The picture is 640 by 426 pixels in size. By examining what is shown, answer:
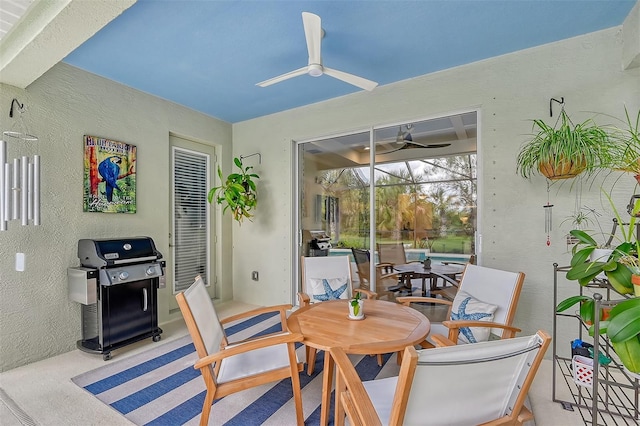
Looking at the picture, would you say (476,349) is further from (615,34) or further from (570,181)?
(615,34)

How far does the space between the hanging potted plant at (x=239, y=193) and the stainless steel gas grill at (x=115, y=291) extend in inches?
47.0

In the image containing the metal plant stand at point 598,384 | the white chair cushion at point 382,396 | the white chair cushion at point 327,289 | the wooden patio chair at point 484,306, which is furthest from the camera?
the white chair cushion at point 327,289

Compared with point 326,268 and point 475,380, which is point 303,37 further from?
point 475,380

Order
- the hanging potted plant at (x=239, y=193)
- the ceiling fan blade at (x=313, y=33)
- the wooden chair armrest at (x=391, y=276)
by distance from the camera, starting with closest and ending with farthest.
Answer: the ceiling fan blade at (x=313, y=33) → the wooden chair armrest at (x=391, y=276) → the hanging potted plant at (x=239, y=193)

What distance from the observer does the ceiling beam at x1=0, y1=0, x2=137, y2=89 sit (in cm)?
193

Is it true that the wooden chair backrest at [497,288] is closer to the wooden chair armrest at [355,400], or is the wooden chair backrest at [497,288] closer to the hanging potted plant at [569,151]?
the hanging potted plant at [569,151]

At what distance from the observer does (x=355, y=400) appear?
1.27m

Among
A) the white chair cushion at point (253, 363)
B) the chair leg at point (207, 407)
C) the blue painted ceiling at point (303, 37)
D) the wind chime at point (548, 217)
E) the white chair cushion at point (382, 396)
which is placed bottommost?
the chair leg at point (207, 407)

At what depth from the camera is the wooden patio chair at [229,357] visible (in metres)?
1.72

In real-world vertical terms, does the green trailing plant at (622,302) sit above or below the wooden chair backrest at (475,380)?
above

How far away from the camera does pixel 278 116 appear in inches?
176

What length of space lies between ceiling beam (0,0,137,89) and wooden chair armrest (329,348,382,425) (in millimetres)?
2469

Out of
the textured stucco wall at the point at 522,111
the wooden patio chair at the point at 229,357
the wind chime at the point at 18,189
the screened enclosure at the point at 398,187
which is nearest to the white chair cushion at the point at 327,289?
the screened enclosure at the point at 398,187

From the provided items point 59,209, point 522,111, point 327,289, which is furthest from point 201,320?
point 522,111
